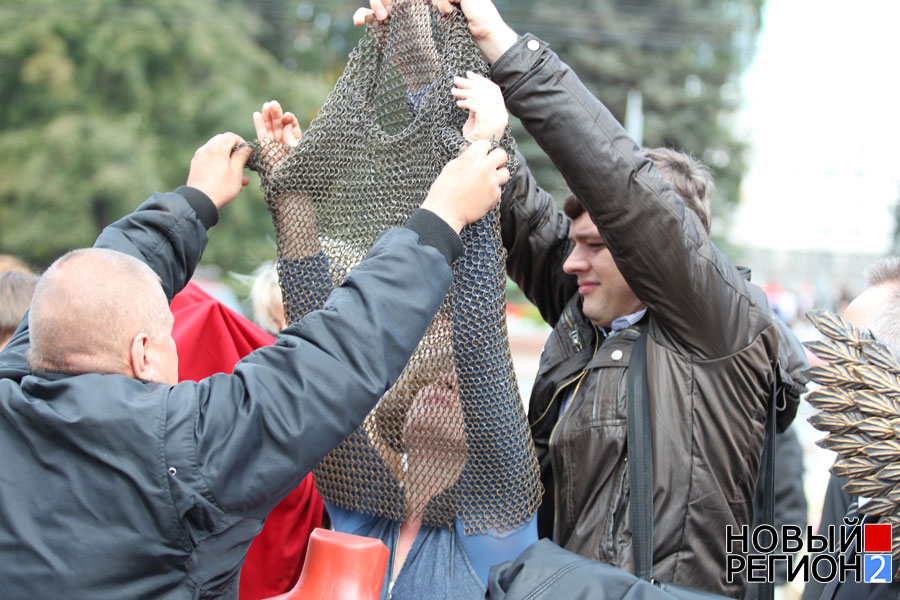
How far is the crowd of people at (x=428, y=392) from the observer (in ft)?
4.80

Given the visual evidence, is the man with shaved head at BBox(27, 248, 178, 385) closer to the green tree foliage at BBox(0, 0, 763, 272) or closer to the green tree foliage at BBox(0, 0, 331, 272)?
the green tree foliage at BBox(0, 0, 763, 272)

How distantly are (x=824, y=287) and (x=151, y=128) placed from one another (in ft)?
73.2

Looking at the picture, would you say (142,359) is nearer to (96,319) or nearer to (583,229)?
(96,319)

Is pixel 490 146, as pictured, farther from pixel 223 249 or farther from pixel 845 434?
pixel 223 249

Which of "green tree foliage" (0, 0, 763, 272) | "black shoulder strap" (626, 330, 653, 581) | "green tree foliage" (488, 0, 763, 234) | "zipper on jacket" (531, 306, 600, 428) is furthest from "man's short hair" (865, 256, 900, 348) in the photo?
"green tree foliage" (488, 0, 763, 234)

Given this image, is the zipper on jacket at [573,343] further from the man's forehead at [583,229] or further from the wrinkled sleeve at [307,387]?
the wrinkled sleeve at [307,387]

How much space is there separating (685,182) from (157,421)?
4.58 ft

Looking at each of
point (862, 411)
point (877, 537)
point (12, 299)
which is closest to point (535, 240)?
point (862, 411)

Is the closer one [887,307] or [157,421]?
[157,421]

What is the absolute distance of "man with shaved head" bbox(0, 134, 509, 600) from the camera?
4.77 ft

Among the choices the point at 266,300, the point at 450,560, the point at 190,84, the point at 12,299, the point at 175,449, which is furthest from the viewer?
the point at 190,84

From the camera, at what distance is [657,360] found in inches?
72.7

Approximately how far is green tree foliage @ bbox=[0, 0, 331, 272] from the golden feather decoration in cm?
1366

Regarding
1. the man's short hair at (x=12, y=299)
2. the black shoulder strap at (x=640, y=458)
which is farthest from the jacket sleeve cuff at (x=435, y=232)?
the man's short hair at (x=12, y=299)
